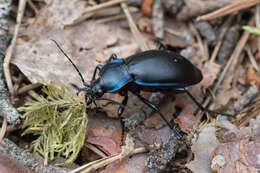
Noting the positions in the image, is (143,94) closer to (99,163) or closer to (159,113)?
(159,113)

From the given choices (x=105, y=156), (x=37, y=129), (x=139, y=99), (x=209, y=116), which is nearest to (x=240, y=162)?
(x=209, y=116)

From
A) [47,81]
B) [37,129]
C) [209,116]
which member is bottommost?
[209,116]

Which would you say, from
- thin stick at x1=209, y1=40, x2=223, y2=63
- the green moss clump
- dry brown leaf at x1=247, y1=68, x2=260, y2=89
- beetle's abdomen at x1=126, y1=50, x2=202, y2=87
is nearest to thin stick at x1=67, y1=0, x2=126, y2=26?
beetle's abdomen at x1=126, y1=50, x2=202, y2=87

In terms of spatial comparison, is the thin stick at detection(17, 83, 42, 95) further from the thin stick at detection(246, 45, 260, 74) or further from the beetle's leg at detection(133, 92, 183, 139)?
the thin stick at detection(246, 45, 260, 74)

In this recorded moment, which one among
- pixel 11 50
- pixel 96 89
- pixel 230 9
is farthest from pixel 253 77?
pixel 11 50

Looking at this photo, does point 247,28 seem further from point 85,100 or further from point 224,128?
point 85,100
